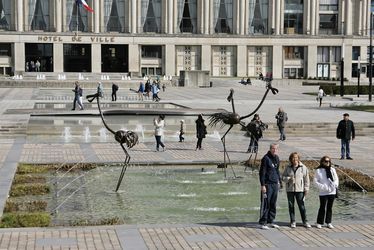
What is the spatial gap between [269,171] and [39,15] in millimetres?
85909

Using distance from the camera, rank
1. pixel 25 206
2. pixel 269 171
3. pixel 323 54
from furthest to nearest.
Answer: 1. pixel 323 54
2. pixel 25 206
3. pixel 269 171

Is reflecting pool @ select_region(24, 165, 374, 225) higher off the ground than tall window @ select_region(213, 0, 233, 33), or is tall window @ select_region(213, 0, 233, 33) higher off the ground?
tall window @ select_region(213, 0, 233, 33)

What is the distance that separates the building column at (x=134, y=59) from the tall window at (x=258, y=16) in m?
16.9

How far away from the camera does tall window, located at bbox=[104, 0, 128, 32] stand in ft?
318

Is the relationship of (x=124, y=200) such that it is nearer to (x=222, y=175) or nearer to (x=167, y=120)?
(x=222, y=175)

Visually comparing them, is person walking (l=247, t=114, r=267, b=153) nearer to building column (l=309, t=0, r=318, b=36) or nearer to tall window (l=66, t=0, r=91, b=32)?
tall window (l=66, t=0, r=91, b=32)

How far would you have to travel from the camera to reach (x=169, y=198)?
60.8 ft

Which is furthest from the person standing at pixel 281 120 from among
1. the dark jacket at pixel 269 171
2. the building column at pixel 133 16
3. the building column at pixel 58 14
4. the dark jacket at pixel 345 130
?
the building column at pixel 58 14

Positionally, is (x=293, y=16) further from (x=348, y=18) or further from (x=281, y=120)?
(x=281, y=120)

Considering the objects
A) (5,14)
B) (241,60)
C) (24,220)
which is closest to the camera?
(24,220)

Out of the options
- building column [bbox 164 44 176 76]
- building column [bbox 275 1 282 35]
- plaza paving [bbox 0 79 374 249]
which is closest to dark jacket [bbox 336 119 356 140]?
plaza paving [bbox 0 79 374 249]

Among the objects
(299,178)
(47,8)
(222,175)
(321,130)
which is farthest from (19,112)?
(47,8)

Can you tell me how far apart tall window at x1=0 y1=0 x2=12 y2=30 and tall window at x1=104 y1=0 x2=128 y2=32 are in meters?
13.1

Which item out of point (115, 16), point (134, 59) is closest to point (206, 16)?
point (134, 59)
